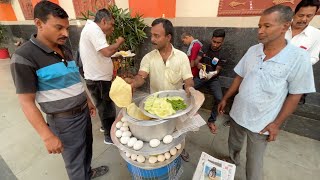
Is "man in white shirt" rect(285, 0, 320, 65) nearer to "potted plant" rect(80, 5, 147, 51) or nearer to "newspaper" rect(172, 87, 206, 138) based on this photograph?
"newspaper" rect(172, 87, 206, 138)

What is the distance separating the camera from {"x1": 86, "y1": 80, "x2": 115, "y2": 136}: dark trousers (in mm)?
2473

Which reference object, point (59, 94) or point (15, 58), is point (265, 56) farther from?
point (15, 58)

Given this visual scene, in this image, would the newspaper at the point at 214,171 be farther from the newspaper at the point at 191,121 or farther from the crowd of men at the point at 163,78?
the newspaper at the point at 191,121

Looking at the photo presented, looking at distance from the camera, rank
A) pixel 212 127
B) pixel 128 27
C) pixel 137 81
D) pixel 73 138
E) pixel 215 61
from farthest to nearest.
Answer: pixel 128 27, pixel 212 127, pixel 215 61, pixel 137 81, pixel 73 138

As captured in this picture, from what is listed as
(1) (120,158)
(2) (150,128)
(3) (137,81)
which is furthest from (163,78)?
(1) (120,158)

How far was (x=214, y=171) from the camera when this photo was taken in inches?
68.4

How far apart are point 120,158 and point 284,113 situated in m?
2.05

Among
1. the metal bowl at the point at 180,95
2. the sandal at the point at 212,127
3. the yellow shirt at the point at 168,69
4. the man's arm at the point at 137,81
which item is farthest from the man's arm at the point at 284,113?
the sandal at the point at 212,127

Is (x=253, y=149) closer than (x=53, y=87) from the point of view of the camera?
No

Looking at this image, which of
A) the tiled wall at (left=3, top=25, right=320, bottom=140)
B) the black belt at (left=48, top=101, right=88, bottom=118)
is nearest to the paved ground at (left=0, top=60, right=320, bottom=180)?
the tiled wall at (left=3, top=25, right=320, bottom=140)

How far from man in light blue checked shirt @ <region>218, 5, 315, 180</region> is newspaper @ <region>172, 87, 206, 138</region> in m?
0.56

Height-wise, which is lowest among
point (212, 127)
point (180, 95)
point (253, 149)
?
point (212, 127)

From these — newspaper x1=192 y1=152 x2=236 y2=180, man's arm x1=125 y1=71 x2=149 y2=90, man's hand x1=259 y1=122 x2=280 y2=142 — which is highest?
man's arm x1=125 y1=71 x2=149 y2=90

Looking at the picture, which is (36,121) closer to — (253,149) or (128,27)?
(253,149)
